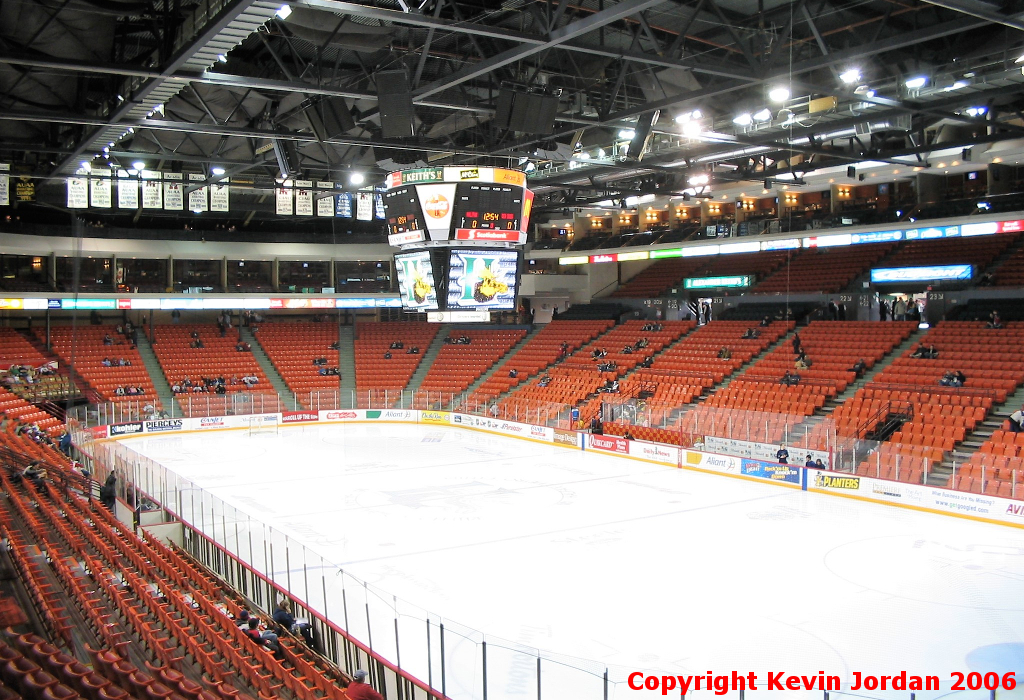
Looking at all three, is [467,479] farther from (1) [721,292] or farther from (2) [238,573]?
(1) [721,292]

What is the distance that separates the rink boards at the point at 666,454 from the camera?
15.8 meters

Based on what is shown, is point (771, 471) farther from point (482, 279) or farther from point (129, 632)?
point (129, 632)

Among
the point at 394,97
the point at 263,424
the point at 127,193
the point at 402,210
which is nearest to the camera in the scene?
the point at 394,97

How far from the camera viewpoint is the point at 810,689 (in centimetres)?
786

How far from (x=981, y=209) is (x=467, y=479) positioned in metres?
16.4

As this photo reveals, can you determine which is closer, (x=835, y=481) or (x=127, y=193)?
(x=835, y=481)

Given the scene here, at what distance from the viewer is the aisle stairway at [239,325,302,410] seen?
32125 mm

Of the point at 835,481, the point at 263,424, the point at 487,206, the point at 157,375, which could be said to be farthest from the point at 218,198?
the point at 835,481

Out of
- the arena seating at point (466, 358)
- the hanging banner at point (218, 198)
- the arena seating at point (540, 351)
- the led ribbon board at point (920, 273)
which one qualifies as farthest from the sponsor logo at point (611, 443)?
the hanging banner at point (218, 198)

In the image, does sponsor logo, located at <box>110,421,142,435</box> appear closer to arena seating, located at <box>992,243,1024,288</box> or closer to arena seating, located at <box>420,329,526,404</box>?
arena seating, located at <box>420,329,526,404</box>

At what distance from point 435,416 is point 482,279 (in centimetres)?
1305

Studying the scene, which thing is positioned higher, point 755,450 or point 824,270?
point 824,270

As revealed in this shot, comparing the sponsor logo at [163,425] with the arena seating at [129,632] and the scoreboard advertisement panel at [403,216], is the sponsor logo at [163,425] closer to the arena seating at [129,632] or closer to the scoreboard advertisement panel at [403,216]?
the scoreboard advertisement panel at [403,216]

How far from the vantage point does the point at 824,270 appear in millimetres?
31781
